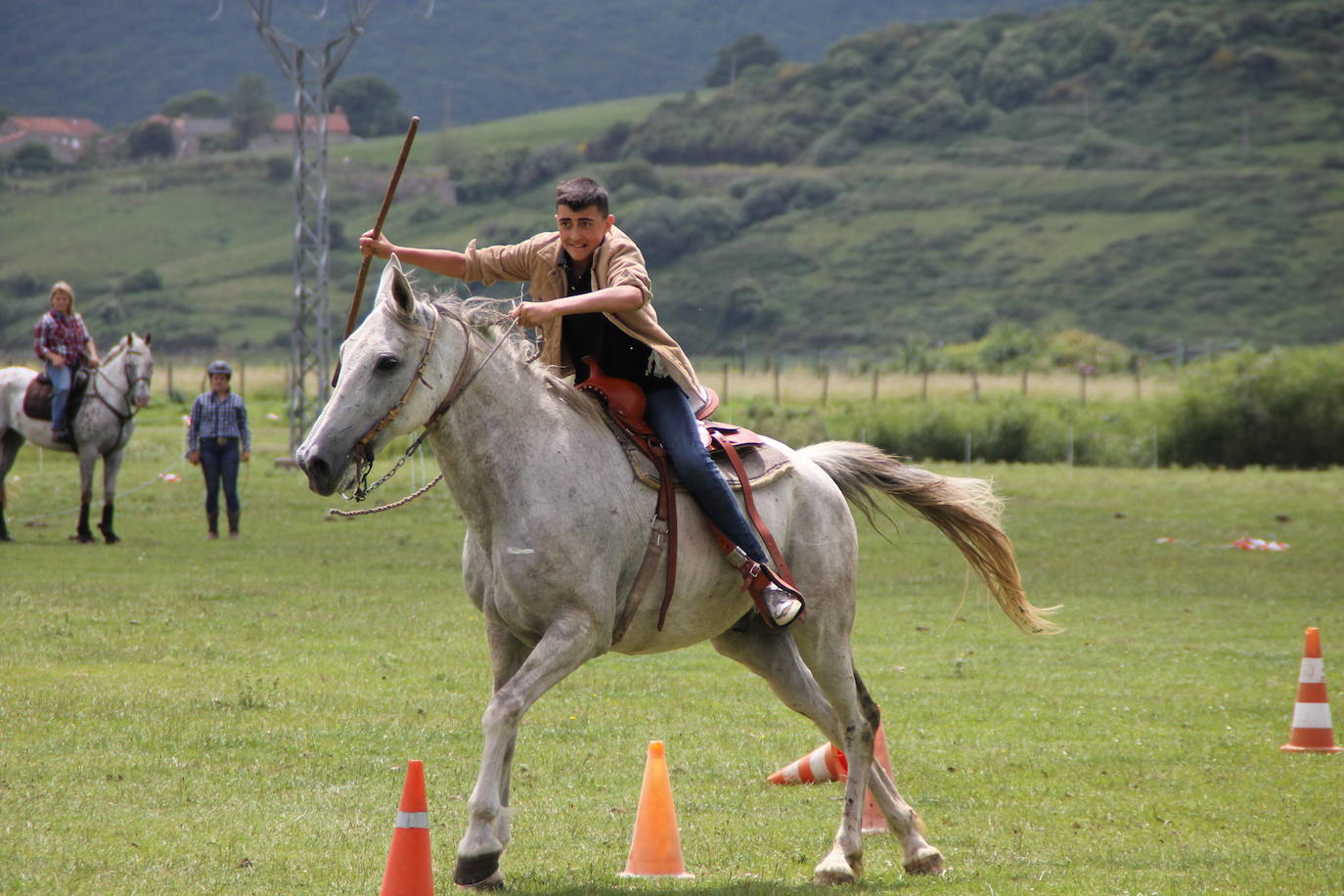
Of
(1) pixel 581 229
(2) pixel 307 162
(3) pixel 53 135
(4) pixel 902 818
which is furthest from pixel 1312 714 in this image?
(3) pixel 53 135

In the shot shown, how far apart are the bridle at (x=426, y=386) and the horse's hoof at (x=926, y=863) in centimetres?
311

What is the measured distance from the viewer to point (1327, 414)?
40.3m

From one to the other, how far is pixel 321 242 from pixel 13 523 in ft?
40.3

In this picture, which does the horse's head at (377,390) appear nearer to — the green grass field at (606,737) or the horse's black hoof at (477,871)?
the horse's black hoof at (477,871)

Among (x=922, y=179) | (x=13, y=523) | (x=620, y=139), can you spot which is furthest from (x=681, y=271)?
(x=13, y=523)

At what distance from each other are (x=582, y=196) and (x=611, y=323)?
617 mm

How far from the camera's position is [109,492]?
20.6 metres

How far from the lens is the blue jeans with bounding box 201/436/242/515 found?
20531mm

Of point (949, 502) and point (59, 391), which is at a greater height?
point (59, 391)

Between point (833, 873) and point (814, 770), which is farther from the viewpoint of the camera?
point (814, 770)

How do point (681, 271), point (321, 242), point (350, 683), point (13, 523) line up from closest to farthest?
1. point (350, 683)
2. point (13, 523)
3. point (321, 242)
4. point (681, 271)

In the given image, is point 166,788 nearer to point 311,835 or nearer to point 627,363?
point 311,835

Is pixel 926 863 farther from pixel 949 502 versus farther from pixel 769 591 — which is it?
pixel 949 502

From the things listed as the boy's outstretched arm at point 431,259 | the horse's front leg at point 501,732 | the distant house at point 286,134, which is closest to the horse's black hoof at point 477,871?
the horse's front leg at point 501,732
